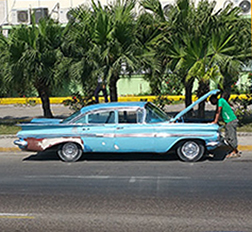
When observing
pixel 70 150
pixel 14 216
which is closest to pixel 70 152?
pixel 70 150

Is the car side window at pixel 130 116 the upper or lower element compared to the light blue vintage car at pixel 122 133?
upper

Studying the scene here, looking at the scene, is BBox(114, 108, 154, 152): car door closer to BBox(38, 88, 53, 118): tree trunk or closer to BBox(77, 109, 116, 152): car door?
BBox(77, 109, 116, 152): car door

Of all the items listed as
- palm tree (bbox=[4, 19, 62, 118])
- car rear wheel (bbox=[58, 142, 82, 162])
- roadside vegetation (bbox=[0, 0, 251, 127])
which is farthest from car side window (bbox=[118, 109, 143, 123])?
palm tree (bbox=[4, 19, 62, 118])

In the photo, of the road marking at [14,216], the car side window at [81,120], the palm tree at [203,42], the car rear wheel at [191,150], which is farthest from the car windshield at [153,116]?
the road marking at [14,216]

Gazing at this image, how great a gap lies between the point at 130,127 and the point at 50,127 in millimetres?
1971

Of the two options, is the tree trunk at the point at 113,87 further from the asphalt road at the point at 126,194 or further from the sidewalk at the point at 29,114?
the asphalt road at the point at 126,194

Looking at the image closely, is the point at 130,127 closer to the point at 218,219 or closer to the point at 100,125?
the point at 100,125

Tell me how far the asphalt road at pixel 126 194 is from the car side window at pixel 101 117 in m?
1.01

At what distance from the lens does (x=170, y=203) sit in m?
7.94

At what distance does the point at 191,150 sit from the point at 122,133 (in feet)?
5.49

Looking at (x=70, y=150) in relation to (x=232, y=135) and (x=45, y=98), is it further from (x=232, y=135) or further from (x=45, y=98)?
(x=45, y=98)

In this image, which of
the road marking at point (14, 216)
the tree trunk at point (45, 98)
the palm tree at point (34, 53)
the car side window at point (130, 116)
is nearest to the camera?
the road marking at point (14, 216)

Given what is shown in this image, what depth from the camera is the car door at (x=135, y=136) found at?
11.2 meters

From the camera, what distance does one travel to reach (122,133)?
37.1 ft
